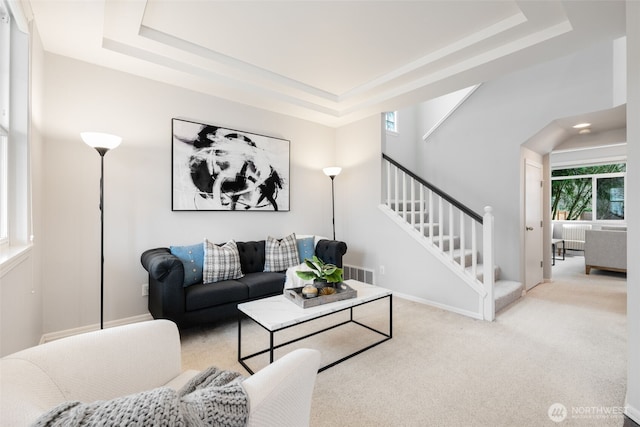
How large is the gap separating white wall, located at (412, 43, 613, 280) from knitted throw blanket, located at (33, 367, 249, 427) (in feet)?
14.1

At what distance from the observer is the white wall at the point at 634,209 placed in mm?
1521

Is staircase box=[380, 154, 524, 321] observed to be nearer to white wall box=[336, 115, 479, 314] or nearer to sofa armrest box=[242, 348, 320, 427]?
white wall box=[336, 115, 479, 314]

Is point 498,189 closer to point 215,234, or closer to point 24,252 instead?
point 215,234

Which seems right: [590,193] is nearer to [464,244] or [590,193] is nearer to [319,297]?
[464,244]

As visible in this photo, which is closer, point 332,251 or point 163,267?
point 163,267

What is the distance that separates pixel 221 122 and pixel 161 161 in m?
0.85

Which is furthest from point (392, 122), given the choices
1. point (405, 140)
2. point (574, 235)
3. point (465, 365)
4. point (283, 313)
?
point (574, 235)

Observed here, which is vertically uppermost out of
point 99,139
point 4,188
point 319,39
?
point 319,39

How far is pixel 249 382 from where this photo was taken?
807 millimetres

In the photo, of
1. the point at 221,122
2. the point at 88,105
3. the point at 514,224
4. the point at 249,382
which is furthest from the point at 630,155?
the point at 88,105

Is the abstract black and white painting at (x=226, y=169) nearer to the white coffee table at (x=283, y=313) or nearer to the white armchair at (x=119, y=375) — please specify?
the white coffee table at (x=283, y=313)

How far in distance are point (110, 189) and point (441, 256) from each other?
3.62 meters

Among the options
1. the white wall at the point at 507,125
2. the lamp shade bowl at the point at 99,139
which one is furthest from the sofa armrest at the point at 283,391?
the white wall at the point at 507,125

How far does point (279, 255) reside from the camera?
3375 millimetres
